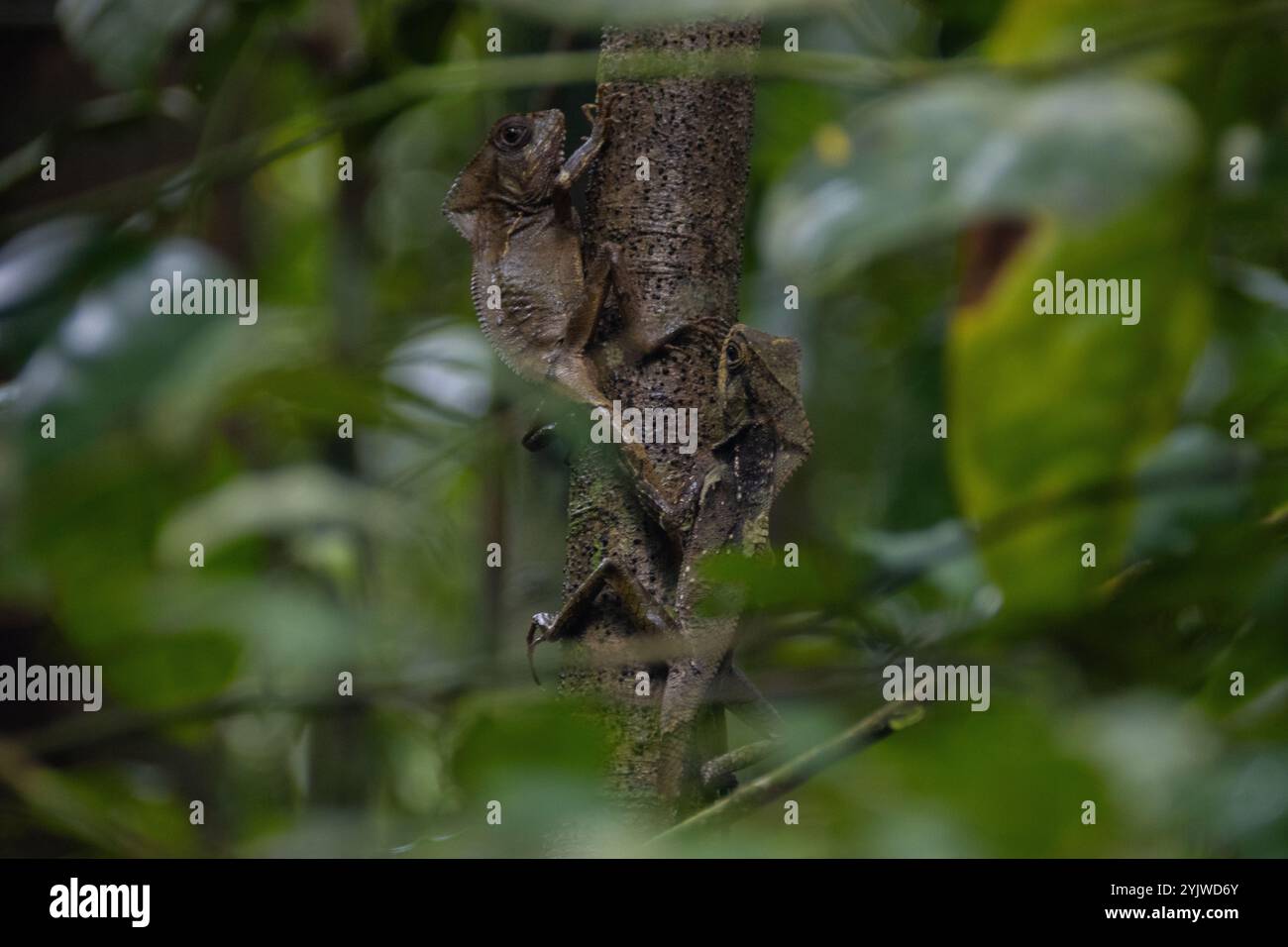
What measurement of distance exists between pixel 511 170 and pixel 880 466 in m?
0.98

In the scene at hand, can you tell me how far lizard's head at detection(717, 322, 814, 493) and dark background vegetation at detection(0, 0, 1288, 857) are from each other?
7.4 inches

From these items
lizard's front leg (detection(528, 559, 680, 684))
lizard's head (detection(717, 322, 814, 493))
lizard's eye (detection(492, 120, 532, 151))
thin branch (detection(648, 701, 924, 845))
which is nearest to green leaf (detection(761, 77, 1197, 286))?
thin branch (detection(648, 701, 924, 845))

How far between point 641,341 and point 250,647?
0.74 metres

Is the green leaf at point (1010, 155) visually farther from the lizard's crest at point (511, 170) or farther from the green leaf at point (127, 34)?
the green leaf at point (127, 34)

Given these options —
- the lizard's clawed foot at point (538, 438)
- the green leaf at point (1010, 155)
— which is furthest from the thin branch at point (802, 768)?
the lizard's clawed foot at point (538, 438)

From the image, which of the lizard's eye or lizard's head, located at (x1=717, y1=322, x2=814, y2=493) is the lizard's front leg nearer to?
lizard's head, located at (x1=717, y1=322, x2=814, y2=493)

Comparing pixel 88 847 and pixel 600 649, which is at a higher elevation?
pixel 600 649

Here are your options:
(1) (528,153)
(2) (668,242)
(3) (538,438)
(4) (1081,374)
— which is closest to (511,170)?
(1) (528,153)

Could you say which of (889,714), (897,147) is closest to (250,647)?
(889,714)

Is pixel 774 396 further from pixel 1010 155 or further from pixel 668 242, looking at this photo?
pixel 1010 155

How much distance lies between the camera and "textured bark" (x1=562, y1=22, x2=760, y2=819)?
1562 millimetres

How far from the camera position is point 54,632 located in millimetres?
2689

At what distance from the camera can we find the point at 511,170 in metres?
2.10

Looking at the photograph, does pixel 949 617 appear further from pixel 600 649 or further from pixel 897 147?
pixel 600 649
